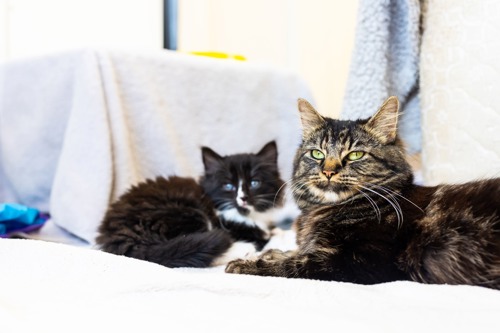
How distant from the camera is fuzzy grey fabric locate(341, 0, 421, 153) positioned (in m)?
1.78

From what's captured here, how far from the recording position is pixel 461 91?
151 cm

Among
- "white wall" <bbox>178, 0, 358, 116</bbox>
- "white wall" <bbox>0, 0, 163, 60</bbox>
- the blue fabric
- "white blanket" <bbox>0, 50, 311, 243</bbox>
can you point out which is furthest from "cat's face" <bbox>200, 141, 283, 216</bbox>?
"white wall" <bbox>0, 0, 163, 60</bbox>

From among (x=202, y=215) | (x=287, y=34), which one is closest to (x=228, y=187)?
(x=202, y=215)

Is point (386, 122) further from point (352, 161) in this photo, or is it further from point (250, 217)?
point (250, 217)

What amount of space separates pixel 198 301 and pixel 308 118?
2.44ft

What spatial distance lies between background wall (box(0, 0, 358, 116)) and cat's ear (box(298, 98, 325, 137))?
125 cm

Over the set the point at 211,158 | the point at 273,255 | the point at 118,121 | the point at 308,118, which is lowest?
the point at 273,255

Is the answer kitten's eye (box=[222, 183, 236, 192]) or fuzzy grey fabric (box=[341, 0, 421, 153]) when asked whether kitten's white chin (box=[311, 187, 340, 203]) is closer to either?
kitten's eye (box=[222, 183, 236, 192])

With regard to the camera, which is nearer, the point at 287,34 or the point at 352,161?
the point at 352,161

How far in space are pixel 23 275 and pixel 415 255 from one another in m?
0.84

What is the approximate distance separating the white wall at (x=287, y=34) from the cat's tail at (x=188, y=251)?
4.50 feet

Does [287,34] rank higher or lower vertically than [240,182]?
higher

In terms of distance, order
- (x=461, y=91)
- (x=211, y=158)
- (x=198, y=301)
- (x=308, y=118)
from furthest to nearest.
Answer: (x=211, y=158)
(x=461, y=91)
(x=308, y=118)
(x=198, y=301)

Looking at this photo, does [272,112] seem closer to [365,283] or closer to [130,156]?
[130,156]
